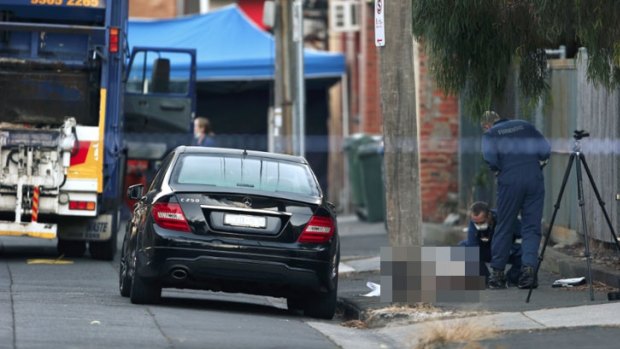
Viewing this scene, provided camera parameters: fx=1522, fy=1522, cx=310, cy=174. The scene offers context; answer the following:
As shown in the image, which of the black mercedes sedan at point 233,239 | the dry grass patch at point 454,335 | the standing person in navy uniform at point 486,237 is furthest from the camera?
the standing person in navy uniform at point 486,237

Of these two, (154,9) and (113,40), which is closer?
(113,40)

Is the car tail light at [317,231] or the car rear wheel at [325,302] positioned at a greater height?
the car tail light at [317,231]

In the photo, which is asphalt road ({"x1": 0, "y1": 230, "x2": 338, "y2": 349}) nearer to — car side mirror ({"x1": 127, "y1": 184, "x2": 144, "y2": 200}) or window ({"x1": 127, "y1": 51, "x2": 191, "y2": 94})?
car side mirror ({"x1": 127, "y1": 184, "x2": 144, "y2": 200})

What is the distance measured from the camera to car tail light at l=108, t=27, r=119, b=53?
1720cm

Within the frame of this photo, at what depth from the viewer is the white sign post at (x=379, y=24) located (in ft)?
40.9

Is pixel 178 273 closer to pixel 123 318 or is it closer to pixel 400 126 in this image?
pixel 123 318

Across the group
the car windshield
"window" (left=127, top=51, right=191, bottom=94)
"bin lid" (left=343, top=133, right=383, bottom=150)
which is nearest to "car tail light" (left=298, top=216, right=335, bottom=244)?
the car windshield

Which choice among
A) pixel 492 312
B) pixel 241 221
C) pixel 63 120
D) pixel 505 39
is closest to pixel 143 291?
pixel 241 221

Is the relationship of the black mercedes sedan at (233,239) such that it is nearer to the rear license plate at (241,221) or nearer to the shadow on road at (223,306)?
the rear license plate at (241,221)

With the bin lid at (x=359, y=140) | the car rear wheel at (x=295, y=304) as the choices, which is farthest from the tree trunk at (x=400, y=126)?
the bin lid at (x=359, y=140)

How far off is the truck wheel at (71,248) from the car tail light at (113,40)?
7.62ft

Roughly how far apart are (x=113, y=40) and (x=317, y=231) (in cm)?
593

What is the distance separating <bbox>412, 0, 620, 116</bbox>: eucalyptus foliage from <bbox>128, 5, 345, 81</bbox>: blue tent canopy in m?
13.6

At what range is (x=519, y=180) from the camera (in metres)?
13.6
